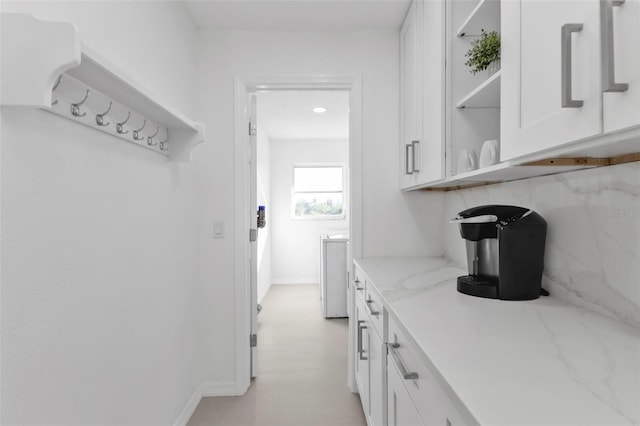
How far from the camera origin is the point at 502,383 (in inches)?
26.7

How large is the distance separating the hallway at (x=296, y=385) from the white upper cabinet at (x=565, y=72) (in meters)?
1.87

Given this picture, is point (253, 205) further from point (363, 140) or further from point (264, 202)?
point (264, 202)

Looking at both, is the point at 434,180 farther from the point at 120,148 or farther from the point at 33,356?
the point at 33,356

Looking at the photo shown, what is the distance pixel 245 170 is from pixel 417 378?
1826mm

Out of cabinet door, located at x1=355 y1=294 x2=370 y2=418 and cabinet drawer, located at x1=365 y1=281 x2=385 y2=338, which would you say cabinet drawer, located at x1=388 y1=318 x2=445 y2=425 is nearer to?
cabinet drawer, located at x1=365 y1=281 x2=385 y2=338

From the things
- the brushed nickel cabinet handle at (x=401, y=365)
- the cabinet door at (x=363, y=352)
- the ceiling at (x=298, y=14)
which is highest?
the ceiling at (x=298, y=14)

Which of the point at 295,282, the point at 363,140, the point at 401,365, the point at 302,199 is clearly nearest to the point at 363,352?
the point at 401,365

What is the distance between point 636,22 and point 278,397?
8.14 feet

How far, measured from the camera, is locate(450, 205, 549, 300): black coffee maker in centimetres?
126

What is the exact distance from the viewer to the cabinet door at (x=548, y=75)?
0.73m

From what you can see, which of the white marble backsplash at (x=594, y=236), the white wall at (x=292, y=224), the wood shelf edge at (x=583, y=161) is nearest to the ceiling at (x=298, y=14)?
the white marble backsplash at (x=594, y=236)

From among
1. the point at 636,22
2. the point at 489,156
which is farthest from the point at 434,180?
the point at 636,22

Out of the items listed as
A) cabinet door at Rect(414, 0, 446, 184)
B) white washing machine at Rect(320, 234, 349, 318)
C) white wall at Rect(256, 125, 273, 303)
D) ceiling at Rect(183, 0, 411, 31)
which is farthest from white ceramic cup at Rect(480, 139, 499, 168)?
white wall at Rect(256, 125, 273, 303)

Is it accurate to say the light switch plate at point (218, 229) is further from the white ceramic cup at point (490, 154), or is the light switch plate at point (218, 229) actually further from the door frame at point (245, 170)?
the white ceramic cup at point (490, 154)
